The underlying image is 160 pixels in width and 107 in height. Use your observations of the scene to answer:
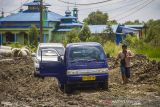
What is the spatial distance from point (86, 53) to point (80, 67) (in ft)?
2.41

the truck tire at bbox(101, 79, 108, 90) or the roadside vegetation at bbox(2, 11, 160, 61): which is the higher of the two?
the truck tire at bbox(101, 79, 108, 90)

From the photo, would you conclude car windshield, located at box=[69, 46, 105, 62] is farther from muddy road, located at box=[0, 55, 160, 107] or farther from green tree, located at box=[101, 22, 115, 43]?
green tree, located at box=[101, 22, 115, 43]

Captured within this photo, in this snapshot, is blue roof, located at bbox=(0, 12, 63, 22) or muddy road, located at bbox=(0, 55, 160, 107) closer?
muddy road, located at bbox=(0, 55, 160, 107)

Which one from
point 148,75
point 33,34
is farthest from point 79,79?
point 33,34

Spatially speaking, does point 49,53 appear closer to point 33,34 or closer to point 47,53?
point 47,53

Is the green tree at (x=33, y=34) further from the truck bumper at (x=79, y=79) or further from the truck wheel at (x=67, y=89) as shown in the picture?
the truck bumper at (x=79, y=79)

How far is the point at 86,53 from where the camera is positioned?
18.9 meters

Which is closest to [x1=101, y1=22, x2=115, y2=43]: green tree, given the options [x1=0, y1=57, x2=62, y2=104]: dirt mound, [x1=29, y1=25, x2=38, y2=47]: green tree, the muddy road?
[x1=29, y1=25, x2=38, y2=47]: green tree

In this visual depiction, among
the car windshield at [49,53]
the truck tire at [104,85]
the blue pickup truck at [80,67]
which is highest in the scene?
the blue pickup truck at [80,67]

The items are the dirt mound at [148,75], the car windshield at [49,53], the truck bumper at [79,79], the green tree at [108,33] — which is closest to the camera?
the truck bumper at [79,79]

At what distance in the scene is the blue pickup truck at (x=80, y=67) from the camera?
60.3ft

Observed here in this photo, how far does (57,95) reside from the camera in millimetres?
17609

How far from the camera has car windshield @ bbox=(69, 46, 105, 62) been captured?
18.8 m

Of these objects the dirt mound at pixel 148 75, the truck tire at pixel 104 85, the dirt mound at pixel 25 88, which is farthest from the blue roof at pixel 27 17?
the truck tire at pixel 104 85
